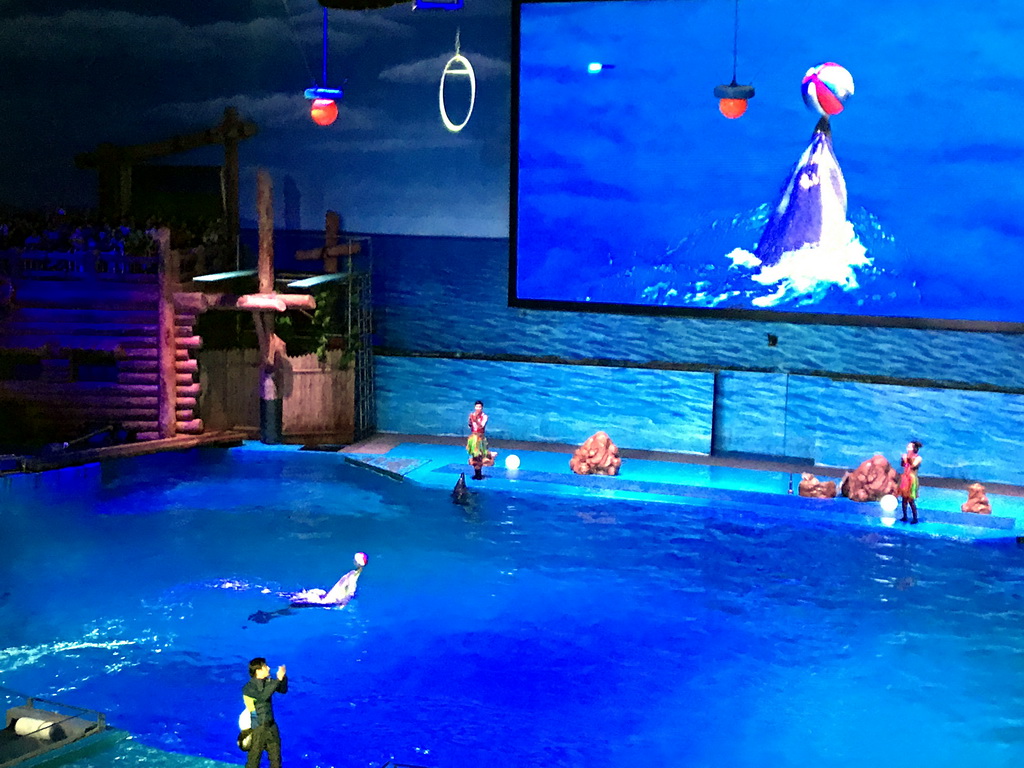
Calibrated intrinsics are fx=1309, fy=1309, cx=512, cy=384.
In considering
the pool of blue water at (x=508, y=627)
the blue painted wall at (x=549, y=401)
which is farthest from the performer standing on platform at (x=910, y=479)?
the blue painted wall at (x=549, y=401)

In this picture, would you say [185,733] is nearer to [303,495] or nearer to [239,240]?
[303,495]

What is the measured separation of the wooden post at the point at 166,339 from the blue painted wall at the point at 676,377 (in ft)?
10.5

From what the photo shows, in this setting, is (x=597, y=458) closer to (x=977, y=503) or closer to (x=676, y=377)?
(x=676, y=377)

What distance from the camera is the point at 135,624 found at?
11781 millimetres

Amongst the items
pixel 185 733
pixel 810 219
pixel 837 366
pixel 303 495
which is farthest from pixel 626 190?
pixel 185 733

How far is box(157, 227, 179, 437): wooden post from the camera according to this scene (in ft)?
59.6

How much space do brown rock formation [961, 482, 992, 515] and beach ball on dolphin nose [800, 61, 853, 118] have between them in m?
5.18

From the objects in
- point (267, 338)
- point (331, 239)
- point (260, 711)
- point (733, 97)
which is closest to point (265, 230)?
point (267, 338)

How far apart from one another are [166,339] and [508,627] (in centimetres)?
849

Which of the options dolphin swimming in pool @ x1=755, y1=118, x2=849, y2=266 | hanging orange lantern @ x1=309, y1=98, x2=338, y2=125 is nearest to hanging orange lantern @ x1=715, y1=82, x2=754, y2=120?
dolphin swimming in pool @ x1=755, y1=118, x2=849, y2=266

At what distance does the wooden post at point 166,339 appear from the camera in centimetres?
1817

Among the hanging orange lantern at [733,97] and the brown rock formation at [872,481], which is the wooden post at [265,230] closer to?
the hanging orange lantern at [733,97]

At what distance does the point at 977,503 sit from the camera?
15477mm

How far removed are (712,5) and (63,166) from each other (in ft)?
35.2
